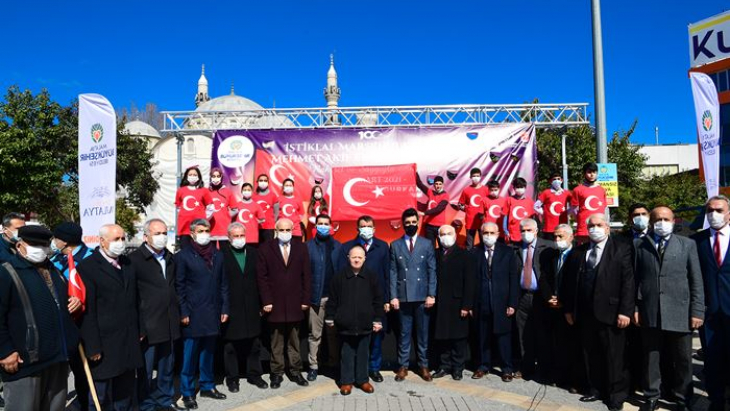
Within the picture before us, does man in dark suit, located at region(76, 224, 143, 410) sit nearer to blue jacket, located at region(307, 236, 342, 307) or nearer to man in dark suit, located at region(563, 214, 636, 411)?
blue jacket, located at region(307, 236, 342, 307)

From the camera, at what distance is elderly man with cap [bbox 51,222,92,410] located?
14.3 ft

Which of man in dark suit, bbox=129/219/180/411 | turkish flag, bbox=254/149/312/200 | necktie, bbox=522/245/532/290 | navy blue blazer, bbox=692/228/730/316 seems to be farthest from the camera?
turkish flag, bbox=254/149/312/200

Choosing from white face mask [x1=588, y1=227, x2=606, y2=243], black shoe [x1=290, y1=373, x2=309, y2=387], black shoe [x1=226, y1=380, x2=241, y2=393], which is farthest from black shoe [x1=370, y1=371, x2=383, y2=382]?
white face mask [x1=588, y1=227, x2=606, y2=243]

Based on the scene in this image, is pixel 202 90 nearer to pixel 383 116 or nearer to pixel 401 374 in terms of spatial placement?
pixel 383 116

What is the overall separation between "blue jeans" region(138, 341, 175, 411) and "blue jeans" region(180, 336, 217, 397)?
19cm

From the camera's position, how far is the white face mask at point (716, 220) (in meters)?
4.99

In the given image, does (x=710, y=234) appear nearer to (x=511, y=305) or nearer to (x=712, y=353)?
(x=712, y=353)

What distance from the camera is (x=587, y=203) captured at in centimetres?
765

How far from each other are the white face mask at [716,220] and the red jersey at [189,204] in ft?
21.4

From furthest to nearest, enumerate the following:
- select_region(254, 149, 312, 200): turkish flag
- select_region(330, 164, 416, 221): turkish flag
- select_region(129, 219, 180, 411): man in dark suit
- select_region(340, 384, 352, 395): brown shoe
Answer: select_region(254, 149, 312, 200): turkish flag, select_region(330, 164, 416, 221): turkish flag, select_region(340, 384, 352, 395): brown shoe, select_region(129, 219, 180, 411): man in dark suit

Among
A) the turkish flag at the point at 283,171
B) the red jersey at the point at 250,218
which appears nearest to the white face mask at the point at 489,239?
the red jersey at the point at 250,218

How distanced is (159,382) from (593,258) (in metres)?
4.61

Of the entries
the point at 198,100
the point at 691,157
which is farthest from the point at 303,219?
the point at 198,100

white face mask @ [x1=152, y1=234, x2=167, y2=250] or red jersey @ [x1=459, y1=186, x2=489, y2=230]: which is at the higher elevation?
red jersey @ [x1=459, y1=186, x2=489, y2=230]
